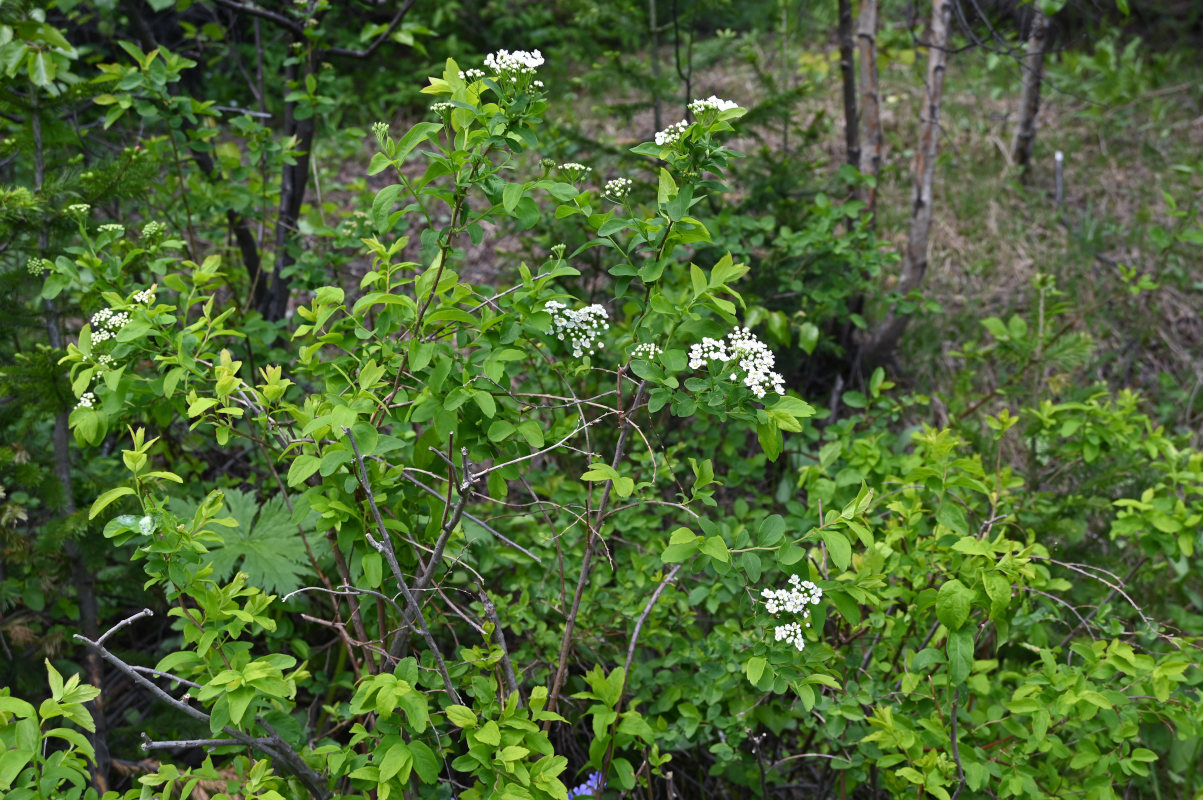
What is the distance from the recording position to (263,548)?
2314 mm

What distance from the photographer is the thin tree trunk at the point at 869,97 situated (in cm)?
362

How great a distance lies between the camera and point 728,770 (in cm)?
231

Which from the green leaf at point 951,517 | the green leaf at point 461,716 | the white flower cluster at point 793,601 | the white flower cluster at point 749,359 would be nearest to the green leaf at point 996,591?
the green leaf at point 951,517

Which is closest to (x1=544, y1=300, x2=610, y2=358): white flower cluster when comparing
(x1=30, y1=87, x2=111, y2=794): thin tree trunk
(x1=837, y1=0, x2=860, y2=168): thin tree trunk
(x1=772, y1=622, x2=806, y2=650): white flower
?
(x1=772, y1=622, x2=806, y2=650): white flower

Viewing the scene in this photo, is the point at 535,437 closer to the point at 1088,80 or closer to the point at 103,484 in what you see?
the point at 103,484

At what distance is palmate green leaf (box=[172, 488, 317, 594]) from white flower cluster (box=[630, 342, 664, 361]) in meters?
1.17

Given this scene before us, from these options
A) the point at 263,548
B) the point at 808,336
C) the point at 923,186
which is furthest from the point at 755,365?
the point at 923,186

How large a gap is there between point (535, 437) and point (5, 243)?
1694mm

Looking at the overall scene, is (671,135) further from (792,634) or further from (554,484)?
(554,484)

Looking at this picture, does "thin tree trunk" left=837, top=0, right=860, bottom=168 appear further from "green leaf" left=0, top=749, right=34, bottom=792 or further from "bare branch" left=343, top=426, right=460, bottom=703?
"green leaf" left=0, top=749, right=34, bottom=792

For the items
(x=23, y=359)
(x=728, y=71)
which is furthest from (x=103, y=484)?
(x=728, y=71)

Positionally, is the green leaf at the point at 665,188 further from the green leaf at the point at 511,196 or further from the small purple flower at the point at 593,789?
the small purple flower at the point at 593,789

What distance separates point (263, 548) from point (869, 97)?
3.01 metres

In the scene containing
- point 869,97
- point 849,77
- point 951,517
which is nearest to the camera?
point 951,517
